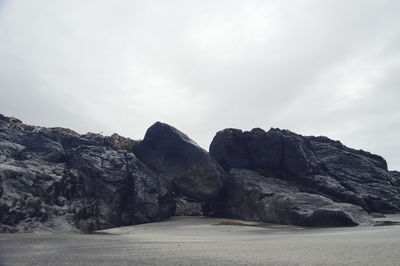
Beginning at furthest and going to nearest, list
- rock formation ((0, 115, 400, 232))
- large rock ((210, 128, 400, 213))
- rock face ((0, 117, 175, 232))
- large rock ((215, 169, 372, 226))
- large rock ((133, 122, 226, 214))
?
large rock ((210, 128, 400, 213)), large rock ((133, 122, 226, 214)), large rock ((215, 169, 372, 226)), rock formation ((0, 115, 400, 232)), rock face ((0, 117, 175, 232))

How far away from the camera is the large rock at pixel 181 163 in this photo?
19.5m

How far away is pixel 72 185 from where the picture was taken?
16109mm

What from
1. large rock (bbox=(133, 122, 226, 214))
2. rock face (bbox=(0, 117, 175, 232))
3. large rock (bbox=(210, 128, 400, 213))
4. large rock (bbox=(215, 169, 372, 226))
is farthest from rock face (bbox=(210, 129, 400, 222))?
rock face (bbox=(0, 117, 175, 232))

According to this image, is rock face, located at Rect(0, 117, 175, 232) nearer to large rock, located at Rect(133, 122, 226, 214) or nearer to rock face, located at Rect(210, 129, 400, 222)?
large rock, located at Rect(133, 122, 226, 214)

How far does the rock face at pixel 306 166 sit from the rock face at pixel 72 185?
17.1 feet

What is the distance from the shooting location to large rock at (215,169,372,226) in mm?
14953

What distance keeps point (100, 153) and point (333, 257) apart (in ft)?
50.1

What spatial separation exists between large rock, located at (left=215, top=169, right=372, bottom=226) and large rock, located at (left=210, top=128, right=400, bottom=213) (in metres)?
1.11

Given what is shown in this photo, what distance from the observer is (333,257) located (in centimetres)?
546

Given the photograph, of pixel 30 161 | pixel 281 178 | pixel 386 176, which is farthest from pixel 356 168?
pixel 30 161

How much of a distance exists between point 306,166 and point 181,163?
794 centimetres

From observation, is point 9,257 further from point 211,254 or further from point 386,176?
point 386,176

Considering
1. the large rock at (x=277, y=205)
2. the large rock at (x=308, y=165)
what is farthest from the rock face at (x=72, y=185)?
the large rock at (x=308, y=165)

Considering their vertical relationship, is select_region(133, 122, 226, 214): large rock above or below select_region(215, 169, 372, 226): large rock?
above
